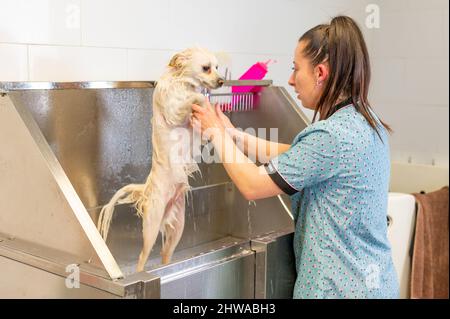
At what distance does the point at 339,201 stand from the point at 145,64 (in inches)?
30.8

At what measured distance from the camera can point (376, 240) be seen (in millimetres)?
1307

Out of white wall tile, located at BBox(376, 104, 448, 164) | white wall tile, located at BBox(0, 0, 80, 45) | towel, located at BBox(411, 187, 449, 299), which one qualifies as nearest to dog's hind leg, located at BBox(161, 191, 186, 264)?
white wall tile, located at BBox(0, 0, 80, 45)

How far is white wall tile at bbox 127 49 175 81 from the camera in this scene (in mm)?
1702

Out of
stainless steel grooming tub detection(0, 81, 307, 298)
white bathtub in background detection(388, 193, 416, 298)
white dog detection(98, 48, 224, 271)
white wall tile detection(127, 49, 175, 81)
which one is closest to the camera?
stainless steel grooming tub detection(0, 81, 307, 298)

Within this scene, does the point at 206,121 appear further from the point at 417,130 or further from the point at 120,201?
the point at 417,130

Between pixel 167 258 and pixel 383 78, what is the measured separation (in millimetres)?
1711

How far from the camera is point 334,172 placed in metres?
1.21

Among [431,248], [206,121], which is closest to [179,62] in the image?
[206,121]

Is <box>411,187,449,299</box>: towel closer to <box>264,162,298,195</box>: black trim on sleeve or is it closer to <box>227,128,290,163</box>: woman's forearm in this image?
<box>227,128,290,163</box>: woman's forearm

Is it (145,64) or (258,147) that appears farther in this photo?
(145,64)

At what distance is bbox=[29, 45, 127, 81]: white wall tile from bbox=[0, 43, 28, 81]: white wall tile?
0.06 ft

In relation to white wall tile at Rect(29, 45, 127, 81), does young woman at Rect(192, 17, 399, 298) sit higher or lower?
lower
